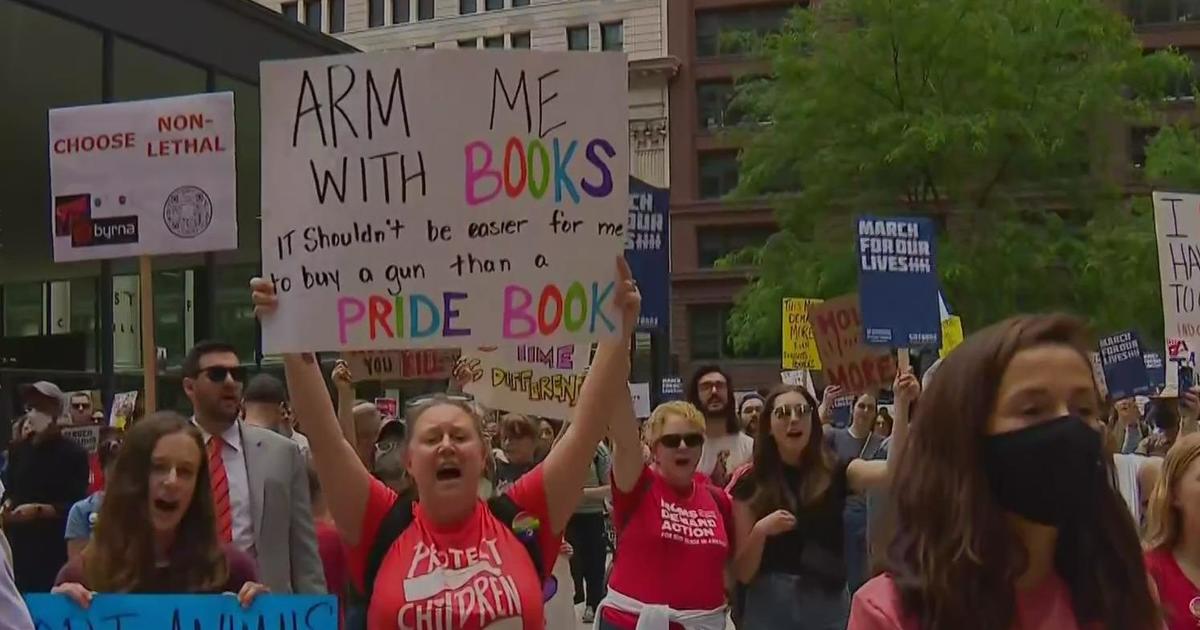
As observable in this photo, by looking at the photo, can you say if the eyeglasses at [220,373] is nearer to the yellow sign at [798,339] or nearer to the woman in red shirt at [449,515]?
the woman in red shirt at [449,515]

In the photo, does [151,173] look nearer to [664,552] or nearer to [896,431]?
[664,552]

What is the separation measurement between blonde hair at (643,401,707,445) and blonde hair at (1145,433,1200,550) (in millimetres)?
2201

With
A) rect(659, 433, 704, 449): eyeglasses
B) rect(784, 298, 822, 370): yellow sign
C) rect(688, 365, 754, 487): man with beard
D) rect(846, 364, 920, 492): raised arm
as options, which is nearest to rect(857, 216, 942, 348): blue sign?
rect(688, 365, 754, 487): man with beard

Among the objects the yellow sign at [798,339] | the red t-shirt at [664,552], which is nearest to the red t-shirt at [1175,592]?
the red t-shirt at [664,552]

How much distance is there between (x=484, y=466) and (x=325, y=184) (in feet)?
3.32

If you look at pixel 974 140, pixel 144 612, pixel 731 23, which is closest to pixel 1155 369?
pixel 974 140

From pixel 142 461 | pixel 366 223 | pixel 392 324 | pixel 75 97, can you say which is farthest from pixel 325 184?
pixel 75 97

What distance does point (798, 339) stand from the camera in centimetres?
1938

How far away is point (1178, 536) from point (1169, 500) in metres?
0.11

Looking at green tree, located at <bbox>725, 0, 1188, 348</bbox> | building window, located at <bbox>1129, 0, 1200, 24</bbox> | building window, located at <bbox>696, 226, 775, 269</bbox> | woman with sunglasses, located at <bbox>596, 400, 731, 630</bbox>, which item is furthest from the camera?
building window, located at <bbox>696, 226, 775, 269</bbox>

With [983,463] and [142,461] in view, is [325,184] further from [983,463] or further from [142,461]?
[983,463]

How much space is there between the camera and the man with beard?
8.38 m

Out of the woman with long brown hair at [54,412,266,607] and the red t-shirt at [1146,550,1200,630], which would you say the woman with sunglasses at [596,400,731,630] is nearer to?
the woman with long brown hair at [54,412,266,607]

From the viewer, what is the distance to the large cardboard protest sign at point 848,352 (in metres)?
10.2
